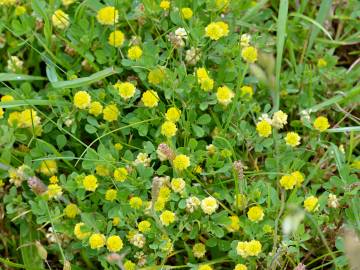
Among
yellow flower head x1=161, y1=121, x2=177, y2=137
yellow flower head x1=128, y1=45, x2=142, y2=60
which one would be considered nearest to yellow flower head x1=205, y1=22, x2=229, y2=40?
yellow flower head x1=128, y1=45, x2=142, y2=60

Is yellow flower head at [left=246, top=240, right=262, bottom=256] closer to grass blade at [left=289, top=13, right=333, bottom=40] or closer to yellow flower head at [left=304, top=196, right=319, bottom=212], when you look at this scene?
yellow flower head at [left=304, top=196, right=319, bottom=212]

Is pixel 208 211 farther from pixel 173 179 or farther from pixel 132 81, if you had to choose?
pixel 132 81

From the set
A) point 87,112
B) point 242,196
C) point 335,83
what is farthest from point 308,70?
point 87,112

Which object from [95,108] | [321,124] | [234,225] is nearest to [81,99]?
[95,108]

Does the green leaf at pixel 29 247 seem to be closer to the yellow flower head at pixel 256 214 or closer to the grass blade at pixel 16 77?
the grass blade at pixel 16 77

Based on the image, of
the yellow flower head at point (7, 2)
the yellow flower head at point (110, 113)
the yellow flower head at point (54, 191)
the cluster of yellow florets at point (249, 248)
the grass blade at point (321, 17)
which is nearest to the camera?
the cluster of yellow florets at point (249, 248)

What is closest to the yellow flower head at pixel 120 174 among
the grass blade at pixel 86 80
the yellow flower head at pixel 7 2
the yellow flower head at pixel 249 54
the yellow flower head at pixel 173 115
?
the yellow flower head at pixel 173 115

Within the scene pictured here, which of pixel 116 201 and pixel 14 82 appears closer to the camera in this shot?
pixel 116 201
